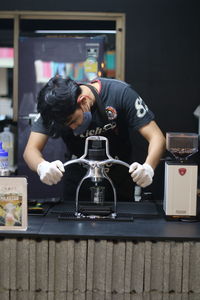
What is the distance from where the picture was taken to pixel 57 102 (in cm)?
234

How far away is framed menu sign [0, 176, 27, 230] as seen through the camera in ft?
6.90

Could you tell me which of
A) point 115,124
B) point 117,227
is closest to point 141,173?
point 117,227

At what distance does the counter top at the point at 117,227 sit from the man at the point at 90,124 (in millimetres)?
170

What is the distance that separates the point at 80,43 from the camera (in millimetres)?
4672

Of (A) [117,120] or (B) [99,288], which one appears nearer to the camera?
(B) [99,288]

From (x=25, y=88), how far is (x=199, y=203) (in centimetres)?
262

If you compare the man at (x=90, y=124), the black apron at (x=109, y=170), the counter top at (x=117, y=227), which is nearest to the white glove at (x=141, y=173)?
the man at (x=90, y=124)

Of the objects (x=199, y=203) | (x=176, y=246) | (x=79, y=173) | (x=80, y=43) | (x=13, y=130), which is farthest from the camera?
(x=13, y=130)

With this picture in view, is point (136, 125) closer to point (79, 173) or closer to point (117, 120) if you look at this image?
point (117, 120)

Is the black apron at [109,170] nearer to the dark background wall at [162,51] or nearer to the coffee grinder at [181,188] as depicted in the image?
the coffee grinder at [181,188]

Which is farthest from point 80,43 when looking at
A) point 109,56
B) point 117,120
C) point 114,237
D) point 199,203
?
point 114,237

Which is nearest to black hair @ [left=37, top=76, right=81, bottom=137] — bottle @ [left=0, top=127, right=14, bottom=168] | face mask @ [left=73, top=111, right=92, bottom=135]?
face mask @ [left=73, top=111, right=92, bottom=135]

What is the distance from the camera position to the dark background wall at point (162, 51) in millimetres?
4906

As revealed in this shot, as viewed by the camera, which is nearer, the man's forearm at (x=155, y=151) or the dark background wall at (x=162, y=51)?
the man's forearm at (x=155, y=151)
